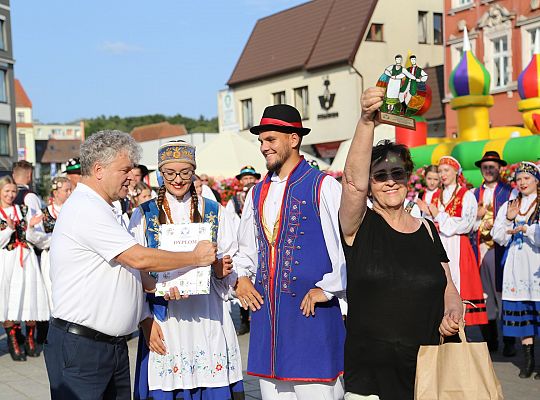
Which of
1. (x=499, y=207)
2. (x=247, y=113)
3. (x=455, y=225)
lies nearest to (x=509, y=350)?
(x=455, y=225)

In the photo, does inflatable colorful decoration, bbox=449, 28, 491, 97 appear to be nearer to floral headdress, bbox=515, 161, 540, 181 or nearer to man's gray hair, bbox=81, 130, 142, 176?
floral headdress, bbox=515, 161, 540, 181

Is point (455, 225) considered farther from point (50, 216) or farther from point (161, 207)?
point (50, 216)

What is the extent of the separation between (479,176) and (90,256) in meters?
10.9

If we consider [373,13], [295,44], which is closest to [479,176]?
[373,13]

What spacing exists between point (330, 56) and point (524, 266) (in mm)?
26737

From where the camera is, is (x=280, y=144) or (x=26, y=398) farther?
(x=26, y=398)

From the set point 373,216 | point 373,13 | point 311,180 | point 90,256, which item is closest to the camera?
point 373,216

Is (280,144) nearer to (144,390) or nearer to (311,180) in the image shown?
(311,180)

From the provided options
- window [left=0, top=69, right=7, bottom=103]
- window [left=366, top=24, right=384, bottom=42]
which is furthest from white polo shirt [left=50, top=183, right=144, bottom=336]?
window [left=0, top=69, right=7, bottom=103]

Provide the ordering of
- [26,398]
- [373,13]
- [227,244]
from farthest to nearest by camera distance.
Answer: [373,13], [26,398], [227,244]

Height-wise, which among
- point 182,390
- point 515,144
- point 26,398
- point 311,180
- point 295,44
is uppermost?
point 295,44

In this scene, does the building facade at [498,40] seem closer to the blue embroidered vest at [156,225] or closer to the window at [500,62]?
the window at [500,62]

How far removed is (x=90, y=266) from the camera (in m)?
3.74

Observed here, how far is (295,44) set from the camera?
35.8 m
